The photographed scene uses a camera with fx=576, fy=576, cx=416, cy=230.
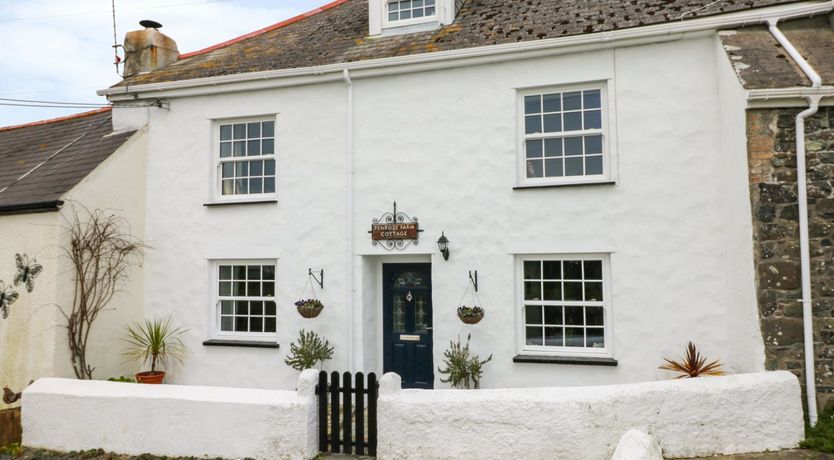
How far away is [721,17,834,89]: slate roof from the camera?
6762mm

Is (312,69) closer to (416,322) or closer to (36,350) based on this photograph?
(416,322)

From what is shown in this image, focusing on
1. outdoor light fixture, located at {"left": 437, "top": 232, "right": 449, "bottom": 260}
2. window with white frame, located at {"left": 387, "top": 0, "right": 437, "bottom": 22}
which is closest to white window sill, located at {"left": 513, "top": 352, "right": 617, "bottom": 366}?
outdoor light fixture, located at {"left": 437, "top": 232, "right": 449, "bottom": 260}

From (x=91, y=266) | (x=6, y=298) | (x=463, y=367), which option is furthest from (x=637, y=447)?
(x=6, y=298)

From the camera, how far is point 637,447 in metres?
5.32

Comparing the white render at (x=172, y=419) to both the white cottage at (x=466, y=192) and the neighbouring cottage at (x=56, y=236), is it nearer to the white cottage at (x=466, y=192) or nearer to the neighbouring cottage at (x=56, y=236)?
the neighbouring cottage at (x=56, y=236)

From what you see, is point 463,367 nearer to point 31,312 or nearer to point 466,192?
point 466,192

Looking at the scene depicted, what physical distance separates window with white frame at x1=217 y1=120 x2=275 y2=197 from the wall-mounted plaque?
216cm

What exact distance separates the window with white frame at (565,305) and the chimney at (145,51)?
8.33 m

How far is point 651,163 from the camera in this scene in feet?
26.6

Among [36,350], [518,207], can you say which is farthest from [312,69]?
[36,350]

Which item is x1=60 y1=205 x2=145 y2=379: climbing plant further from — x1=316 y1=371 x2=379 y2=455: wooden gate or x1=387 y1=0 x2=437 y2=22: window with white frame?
x1=387 y1=0 x2=437 y2=22: window with white frame

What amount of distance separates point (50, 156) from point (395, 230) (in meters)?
7.12

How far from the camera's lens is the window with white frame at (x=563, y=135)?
8.52m

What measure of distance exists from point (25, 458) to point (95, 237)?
12.0 feet
